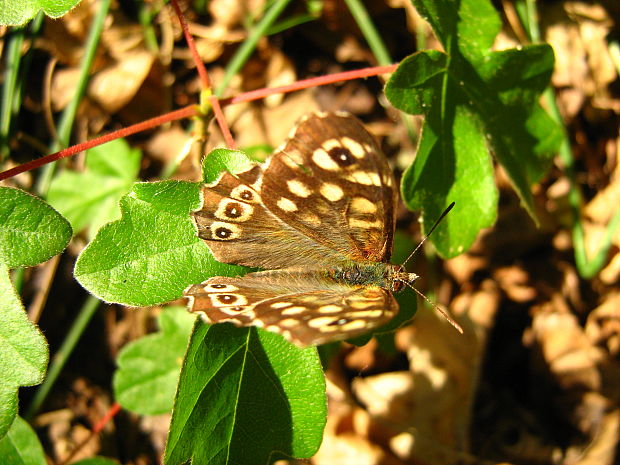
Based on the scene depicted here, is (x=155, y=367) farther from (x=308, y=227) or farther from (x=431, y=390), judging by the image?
(x=431, y=390)

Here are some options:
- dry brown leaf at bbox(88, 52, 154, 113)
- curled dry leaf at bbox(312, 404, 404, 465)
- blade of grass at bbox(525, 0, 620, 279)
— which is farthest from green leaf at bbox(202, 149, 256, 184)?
dry brown leaf at bbox(88, 52, 154, 113)

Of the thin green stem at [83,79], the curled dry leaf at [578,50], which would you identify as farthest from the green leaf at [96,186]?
the curled dry leaf at [578,50]

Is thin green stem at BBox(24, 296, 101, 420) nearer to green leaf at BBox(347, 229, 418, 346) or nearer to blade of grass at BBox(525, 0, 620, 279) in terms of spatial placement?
green leaf at BBox(347, 229, 418, 346)

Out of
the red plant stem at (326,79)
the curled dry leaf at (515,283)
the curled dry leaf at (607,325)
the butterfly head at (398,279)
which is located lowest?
the curled dry leaf at (607,325)

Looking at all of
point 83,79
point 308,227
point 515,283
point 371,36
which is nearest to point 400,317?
point 308,227

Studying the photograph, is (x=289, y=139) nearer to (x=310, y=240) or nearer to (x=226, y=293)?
(x=310, y=240)

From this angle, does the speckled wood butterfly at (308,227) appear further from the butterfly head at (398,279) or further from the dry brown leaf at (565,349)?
the dry brown leaf at (565,349)
